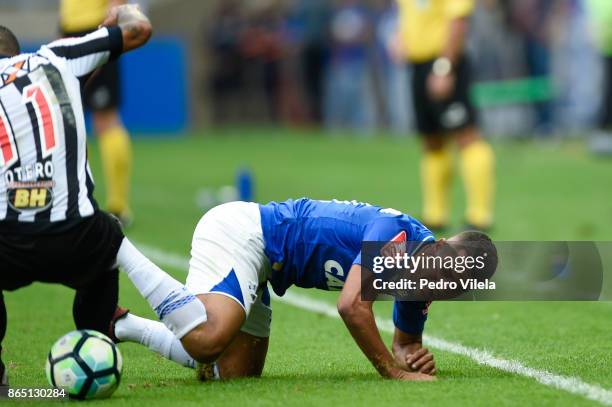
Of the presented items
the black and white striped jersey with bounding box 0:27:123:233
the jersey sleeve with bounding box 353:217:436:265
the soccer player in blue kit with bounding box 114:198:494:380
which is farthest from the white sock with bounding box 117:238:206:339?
the jersey sleeve with bounding box 353:217:436:265

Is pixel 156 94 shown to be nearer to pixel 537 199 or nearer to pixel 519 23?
pixel 519 23

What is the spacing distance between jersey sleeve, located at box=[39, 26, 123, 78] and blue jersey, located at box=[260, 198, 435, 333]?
1.03 m

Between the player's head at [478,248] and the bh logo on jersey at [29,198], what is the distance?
70.1 inches

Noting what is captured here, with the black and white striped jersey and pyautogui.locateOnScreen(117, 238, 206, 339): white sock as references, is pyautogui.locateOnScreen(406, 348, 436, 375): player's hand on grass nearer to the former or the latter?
pyautogui.locateOnScreen(117, 238, 206, 339): white sock

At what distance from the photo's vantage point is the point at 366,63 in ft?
78.2

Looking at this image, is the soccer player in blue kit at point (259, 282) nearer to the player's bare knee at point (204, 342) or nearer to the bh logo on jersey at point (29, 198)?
the player's bare knee at point (204, 342)

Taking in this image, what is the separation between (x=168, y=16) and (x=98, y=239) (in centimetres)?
2031

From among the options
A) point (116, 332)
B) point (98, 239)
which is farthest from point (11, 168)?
point (116, 332)

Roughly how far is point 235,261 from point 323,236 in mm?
420

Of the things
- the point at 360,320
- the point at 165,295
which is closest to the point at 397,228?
the point at 360,320

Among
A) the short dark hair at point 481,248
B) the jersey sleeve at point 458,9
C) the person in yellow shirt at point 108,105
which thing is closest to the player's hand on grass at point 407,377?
the short dark hair at point 481,248

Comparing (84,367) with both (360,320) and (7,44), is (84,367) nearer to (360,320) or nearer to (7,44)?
(360,320)

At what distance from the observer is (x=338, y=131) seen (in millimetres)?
24375

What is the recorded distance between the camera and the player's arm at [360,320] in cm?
569
